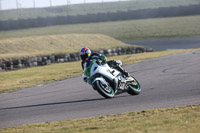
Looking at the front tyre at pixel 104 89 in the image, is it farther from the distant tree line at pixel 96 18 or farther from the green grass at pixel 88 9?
the green grass at pixel 88 9

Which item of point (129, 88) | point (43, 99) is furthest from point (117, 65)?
point (43, 99)

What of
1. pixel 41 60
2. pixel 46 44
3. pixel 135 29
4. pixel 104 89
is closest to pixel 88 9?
pixel 135 29

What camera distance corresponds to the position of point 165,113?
7.65 m

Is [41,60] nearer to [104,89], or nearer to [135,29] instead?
[104,89]

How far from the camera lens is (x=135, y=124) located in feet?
22.0

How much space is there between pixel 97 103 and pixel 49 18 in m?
46.1

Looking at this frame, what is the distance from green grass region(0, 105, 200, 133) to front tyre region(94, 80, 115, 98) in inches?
85.3

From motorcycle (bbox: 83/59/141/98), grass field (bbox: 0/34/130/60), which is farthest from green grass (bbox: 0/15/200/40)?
motorcycle (bbox: 83/59/141/98)

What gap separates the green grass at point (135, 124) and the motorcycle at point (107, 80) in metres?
2.28

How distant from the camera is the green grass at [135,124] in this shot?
6.22 metres

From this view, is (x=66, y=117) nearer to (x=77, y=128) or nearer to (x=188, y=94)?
(x=77, y=128)

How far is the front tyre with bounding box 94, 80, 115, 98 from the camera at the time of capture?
10.0 meters

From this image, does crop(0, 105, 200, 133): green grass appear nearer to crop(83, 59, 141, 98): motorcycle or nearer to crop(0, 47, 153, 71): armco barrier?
crop(83, 59, 141, 98): motorcycle

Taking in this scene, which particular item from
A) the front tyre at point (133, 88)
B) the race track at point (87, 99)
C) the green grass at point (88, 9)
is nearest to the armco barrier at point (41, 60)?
the race track at point (87, 99)
